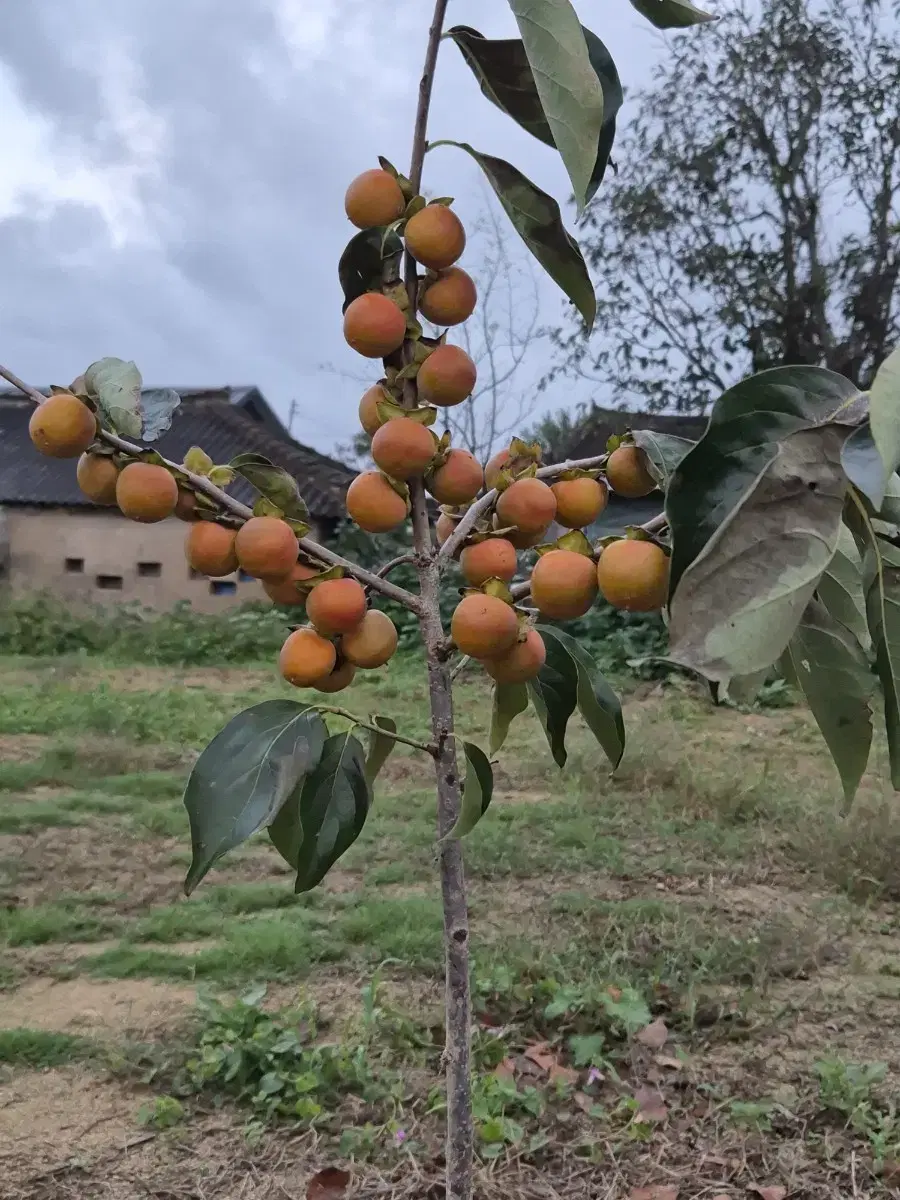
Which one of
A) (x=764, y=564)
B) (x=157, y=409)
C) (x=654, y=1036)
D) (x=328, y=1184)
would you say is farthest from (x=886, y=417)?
(x=654, y=1036)

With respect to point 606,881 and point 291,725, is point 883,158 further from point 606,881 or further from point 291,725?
point 291,725

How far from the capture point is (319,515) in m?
8.52

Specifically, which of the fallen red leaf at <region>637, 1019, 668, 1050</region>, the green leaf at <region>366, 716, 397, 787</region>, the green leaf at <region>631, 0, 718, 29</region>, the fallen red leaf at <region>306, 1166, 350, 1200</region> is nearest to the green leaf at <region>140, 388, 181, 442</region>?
the green leaf at <region>366, 716, 397, 787</region>

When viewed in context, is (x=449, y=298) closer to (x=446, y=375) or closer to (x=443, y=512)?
(x=446, y=375)

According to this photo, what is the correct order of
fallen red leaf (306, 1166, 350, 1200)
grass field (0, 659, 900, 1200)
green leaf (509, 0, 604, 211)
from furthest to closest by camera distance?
grass field (0, 659, 900, 1200) < fallen red leaf (306, 1166, 350, 1200) < green leaf (509, 0, 604, 211)

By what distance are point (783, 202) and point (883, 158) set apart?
745 millimetres

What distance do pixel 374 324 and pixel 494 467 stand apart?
0.52 feet

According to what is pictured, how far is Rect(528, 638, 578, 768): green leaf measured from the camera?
2.71 feet

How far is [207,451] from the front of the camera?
28.8 feet

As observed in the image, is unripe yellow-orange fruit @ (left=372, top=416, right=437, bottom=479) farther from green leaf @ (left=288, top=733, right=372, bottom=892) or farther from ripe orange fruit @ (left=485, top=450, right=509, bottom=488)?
green leaf @ (left=288, top=733, right=372, bottom=892)

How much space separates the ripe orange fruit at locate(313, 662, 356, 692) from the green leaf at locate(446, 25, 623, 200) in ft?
1.30

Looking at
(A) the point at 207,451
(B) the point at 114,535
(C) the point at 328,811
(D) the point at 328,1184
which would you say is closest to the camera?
(C) the point at 328,811

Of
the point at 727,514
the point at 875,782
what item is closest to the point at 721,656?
the point at 727,514

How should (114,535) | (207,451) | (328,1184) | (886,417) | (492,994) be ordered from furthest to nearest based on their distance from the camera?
(207,451) → (114,535) → (492,994) → (328,1184) → (886,417)
